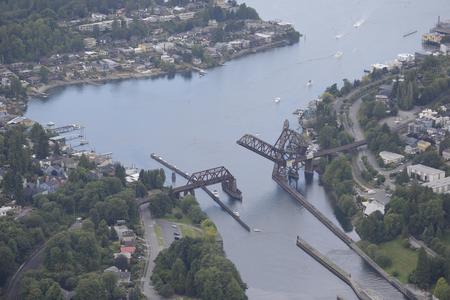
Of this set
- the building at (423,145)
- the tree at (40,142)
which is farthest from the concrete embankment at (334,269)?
the tree at (40,142)

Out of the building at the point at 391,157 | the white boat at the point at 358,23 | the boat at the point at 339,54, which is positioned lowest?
the white boat at the point at 358,23

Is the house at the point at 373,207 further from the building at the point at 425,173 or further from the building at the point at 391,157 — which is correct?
the building at the point at 391,157

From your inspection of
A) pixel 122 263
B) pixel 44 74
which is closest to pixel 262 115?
pixel 44 74

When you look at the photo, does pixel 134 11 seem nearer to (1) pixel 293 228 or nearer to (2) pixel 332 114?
(2) pixel 332 114

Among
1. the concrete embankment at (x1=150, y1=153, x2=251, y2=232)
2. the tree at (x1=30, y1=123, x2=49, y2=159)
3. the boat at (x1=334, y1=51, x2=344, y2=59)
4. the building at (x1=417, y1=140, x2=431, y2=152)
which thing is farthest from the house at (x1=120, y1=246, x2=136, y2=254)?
the boat at (x1=334, y1=51, x2=344, y2=59)

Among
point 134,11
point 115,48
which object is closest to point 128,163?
point 115,48
